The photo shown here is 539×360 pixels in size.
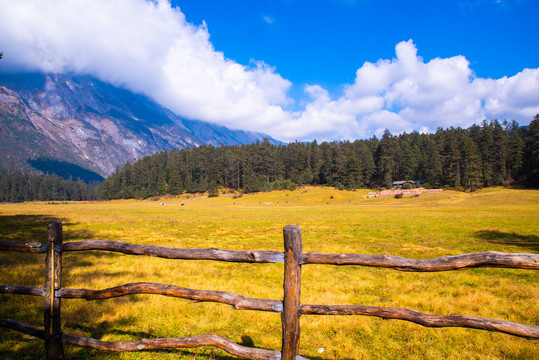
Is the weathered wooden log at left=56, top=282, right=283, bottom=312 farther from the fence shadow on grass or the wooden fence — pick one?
the fence shadow on grass

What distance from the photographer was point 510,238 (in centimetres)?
1703

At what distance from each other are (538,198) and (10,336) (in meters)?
70.4

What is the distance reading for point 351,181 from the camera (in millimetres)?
101875

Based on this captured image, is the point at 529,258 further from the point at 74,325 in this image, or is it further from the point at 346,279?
the point at 74,325

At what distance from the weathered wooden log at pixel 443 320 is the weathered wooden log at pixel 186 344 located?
93 cm

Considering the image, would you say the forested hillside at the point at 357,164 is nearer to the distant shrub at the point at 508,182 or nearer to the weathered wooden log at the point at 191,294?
the distant shrub at the point at 508,182

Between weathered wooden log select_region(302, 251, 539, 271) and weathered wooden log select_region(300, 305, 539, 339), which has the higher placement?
weathered wooden log select_region(302, 251, 539, 271)

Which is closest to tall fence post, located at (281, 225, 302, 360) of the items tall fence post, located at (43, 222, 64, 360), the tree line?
tall fence post, located at (43, 222, 64, 360)

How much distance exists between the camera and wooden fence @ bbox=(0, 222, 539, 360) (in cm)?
332

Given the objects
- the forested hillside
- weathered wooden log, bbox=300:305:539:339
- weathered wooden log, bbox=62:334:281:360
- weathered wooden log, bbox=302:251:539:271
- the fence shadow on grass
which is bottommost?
the fence shadow on grass

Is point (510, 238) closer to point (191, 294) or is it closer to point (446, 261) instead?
point (446, 261)

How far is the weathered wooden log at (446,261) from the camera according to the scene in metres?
3.17

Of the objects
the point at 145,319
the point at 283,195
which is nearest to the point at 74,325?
the point at 145,319

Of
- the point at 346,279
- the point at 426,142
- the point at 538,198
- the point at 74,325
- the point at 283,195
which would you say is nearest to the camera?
the point at 74,325
